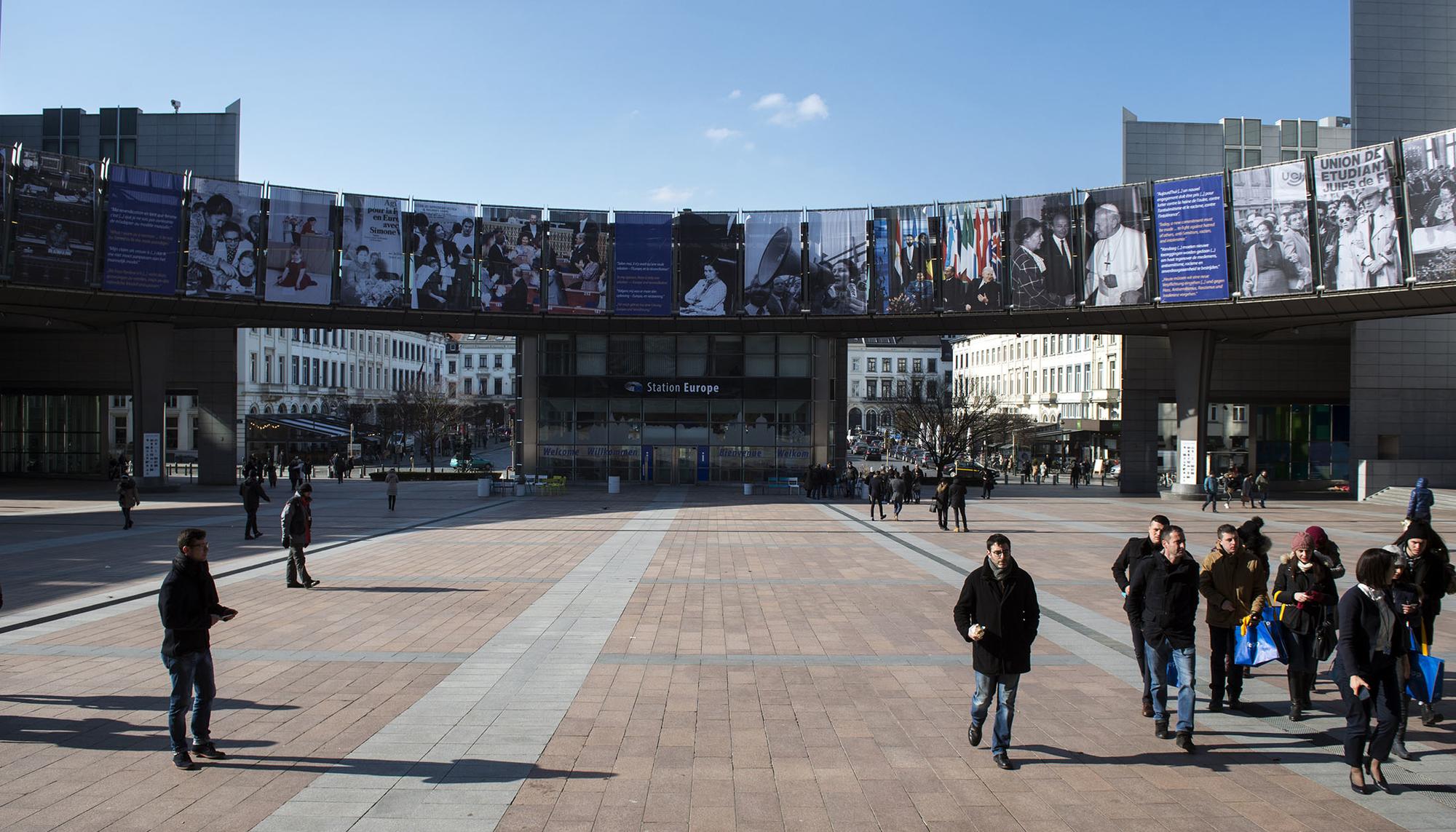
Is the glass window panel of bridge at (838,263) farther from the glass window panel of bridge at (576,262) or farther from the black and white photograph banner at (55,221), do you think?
the black and white photograph banner at (55,221)

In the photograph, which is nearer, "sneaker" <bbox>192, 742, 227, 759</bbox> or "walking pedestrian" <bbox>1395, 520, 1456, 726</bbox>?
"sneaker" <bbox>192, 742, 227, 759</bbox>

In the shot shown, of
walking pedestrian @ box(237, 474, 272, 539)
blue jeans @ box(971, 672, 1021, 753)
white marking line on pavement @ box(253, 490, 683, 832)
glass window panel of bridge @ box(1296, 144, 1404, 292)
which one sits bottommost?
white marking line on pavement @ box(253, 490, 683, 832)

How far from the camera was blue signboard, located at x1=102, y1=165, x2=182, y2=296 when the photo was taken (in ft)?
112

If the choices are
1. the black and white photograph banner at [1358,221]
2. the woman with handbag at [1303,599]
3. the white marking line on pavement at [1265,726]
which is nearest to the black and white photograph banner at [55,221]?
the white marking line on pavement at [1265,726]

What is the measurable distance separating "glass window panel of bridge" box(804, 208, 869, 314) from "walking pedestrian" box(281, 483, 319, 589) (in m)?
28.9

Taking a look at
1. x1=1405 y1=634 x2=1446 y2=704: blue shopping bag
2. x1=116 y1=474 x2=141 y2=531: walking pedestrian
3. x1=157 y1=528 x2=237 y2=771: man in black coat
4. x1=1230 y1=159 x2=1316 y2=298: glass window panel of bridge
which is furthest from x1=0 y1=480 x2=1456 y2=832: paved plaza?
x1=1230 y1=159 x2=1316 y2=298: glass window panel of bridge

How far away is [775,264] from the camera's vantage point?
4100 cm

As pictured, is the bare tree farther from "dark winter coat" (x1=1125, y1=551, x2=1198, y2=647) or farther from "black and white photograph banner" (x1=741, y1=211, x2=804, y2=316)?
"dark winter coat" (x1=1125, y1=551, x2=1198, y2=647)

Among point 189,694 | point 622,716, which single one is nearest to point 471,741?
point 622,716

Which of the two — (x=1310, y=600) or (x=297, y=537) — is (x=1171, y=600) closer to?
(x=1310, y=600)

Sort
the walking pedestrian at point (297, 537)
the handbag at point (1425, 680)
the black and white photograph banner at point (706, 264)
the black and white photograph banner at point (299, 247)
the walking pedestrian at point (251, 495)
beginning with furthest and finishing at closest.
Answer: the black and white photograph banner at point (706, 264)
the black and white photograph banner at point (299, 247)
the walking pedestrian at point (251, 495)
the walking pedestrian at point (297, 537)
the handbag at point (1425, 680)

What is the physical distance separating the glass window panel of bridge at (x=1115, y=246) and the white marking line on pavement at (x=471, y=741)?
3058 cm

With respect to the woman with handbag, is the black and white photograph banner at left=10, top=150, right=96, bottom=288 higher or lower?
higher

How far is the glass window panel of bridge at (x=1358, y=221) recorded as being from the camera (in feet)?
98.9
